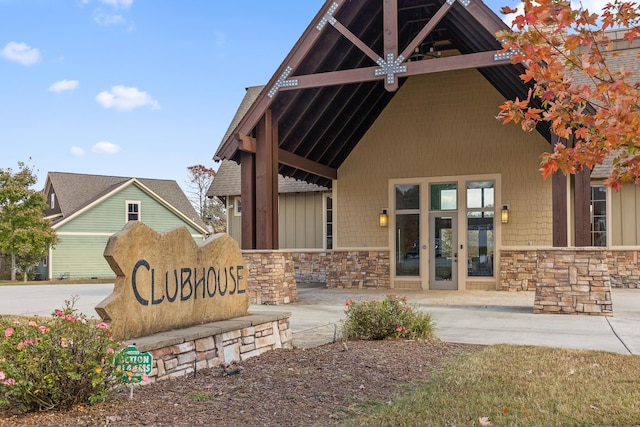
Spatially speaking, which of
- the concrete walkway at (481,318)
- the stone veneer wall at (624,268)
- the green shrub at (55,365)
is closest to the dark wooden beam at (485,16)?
the concrete walkway at (481,318)

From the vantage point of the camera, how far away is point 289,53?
12.1 metres

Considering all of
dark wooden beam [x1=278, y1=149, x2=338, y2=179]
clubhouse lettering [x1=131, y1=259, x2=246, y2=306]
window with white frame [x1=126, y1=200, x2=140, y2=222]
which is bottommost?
clubhouse lettering [x1=131, y1=259, x2=246, y2=306]

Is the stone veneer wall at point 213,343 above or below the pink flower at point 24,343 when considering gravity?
below

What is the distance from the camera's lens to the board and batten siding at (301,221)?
19844mm

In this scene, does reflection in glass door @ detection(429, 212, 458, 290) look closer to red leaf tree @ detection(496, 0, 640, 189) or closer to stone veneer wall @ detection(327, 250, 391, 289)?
stone veneer wall @ detection(327, 250, 391, 289)

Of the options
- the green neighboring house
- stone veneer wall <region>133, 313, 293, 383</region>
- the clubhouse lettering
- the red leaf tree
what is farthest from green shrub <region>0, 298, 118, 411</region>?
the green neighboring house

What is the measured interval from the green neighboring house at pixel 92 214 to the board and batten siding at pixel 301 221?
8334mm

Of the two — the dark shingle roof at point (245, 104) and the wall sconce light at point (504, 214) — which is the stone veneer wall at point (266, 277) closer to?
the wall sconce light at point (504, 214)

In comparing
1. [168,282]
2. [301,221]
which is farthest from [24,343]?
[301,221]

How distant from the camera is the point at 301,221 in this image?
20.1 metres

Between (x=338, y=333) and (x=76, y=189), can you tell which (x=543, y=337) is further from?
(x=76, y=189)

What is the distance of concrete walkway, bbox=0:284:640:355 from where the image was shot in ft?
25.5

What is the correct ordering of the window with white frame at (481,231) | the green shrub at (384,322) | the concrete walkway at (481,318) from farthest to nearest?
the window with white frame at (481,231), the concrete walkway at (481,318), the green shrub at (384,322)

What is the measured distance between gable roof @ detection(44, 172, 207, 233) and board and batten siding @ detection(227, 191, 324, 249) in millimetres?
11781
